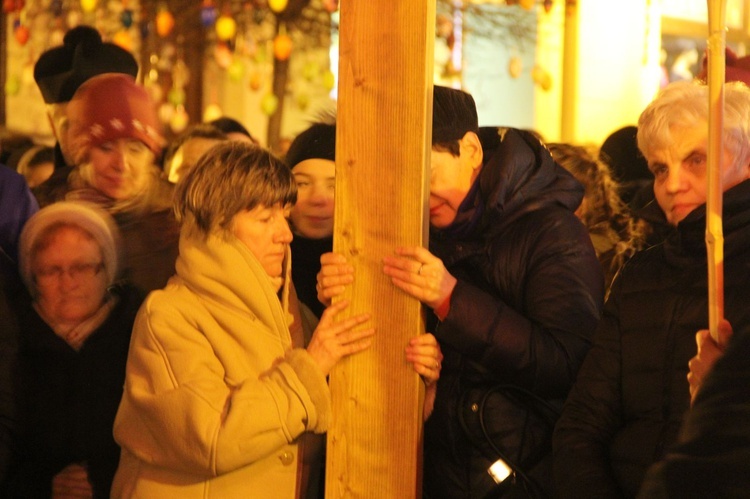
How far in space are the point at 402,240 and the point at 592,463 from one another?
2.21 ft

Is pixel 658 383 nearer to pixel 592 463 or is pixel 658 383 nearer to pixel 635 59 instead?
pixel 592 463

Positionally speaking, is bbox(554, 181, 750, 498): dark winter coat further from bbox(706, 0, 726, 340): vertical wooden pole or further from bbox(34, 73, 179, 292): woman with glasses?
bbox(34, 73, 179, 292): woman with glasses

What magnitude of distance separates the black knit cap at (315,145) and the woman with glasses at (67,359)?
2.43 ft

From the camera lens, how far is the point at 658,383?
240cm

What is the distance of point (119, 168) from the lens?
12.2 feet

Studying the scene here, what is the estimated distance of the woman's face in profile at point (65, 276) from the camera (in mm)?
3135

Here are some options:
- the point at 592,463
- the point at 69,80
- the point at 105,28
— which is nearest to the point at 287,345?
the point at 592,463

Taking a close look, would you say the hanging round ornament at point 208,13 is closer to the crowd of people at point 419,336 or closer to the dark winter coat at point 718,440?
the crowd of people at point 419,336

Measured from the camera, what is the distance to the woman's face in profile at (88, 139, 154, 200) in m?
3.65

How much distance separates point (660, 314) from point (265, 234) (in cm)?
100

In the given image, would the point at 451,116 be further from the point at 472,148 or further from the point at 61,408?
the point at 61,408

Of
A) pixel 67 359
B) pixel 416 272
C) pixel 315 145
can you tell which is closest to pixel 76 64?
pixel 315 145

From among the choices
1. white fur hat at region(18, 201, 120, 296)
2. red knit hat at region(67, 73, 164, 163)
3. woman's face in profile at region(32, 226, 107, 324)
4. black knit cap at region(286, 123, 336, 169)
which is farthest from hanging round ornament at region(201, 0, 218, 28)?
woman's face in profile at region(32, 226, 107, 324)

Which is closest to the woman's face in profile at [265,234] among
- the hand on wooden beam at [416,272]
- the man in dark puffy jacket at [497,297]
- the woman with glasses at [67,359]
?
the man in dark puffy jacket at [497,297]
